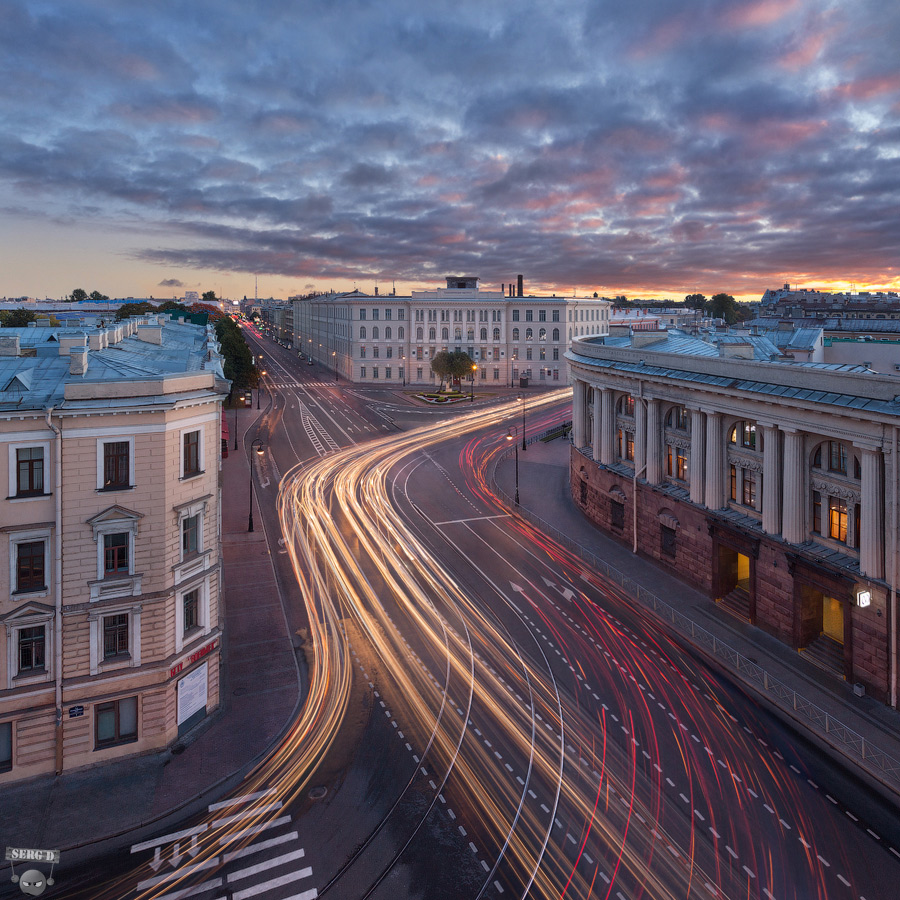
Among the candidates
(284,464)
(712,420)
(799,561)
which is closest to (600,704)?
(799,561)

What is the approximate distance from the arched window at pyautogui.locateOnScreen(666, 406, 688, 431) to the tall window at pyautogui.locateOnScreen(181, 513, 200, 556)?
29420mm

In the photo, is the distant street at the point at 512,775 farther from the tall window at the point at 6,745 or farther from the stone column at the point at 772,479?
the stone column at the point at 772,479

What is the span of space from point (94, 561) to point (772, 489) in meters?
30.4

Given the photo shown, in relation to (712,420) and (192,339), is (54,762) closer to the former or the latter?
(192,339)

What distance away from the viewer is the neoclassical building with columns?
2633cm

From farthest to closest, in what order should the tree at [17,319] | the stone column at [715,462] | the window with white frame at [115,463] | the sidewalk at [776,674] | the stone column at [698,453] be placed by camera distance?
1. the tree at [17,319]
2. the stone column at [698,453]
3. the stone column at [715,462]
4. the sidewalk at [776,674]
5. the window with white frame at [115,463]

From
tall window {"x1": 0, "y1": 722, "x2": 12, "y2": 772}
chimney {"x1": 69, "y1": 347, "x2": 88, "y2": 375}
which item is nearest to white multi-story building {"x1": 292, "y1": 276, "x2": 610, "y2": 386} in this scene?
chimney {"x1": 69, "y1": 347, "x2": 88, "y2": 375}

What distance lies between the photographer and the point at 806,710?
25125mm

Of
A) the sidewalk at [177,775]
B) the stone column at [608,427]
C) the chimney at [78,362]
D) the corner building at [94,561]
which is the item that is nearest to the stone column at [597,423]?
the stone column at [608,427]

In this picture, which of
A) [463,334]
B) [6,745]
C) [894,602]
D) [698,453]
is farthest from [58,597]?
[463,334]

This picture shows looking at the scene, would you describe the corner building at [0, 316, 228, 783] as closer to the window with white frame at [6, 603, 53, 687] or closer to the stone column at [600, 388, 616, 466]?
the window with white frame at [6, 603, 53, 687]

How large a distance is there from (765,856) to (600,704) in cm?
813

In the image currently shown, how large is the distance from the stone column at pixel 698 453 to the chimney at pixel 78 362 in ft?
103

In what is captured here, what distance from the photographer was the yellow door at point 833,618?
99.8ft
